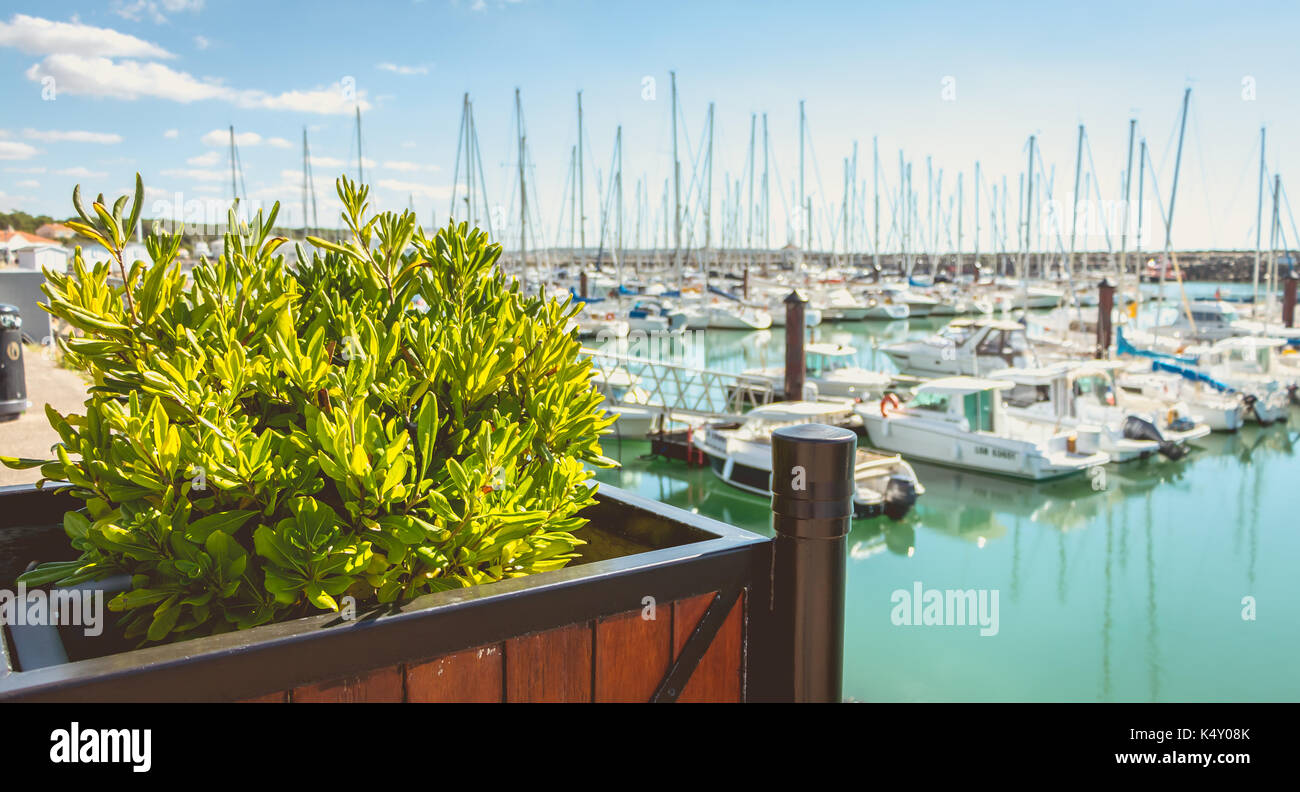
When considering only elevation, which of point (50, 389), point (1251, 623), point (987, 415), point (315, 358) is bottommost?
point (1251, 623)

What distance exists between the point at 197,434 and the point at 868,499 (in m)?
16.1

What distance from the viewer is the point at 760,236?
64.9 meters

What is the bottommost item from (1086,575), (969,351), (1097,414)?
(1086,575)

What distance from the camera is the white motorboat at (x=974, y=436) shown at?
65.2 ft

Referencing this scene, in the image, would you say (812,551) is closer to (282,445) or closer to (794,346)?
(282,445)

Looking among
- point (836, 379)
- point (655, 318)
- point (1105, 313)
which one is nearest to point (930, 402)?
point (836, 379)

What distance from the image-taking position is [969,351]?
29.4m

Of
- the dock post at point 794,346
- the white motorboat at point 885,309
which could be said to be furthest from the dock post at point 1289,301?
the dock post at point 794,346

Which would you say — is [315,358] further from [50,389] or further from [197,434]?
[50,389]

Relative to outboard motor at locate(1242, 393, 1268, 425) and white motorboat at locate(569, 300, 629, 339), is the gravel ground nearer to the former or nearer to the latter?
white motorboat at locate(569, 300, 629, 339)

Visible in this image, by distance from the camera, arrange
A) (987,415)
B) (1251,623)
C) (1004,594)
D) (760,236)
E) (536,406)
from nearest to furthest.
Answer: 1. (536,406)
2. (1251,623)
3. (1004,594)
4. (987,415)
5. (760,236)

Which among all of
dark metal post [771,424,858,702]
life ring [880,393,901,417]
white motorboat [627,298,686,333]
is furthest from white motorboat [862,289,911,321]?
dark metal post [771,424,858,702]

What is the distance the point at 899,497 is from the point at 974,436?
177 inches
